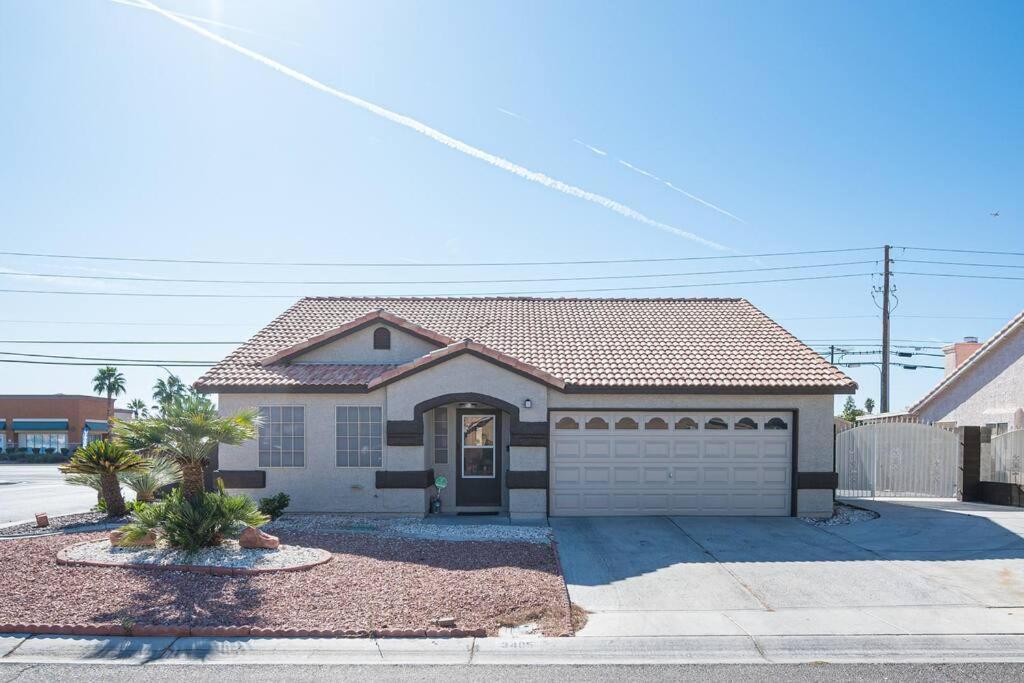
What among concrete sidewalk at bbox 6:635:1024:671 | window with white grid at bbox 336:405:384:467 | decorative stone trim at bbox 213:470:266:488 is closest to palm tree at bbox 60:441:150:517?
decorative stone trim at bbox 213:470:266:488

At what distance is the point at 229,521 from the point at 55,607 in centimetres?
293

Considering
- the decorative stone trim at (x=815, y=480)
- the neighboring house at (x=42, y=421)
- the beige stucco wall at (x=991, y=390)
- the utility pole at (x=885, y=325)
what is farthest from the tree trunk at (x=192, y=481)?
the neighboring house at (x=42, y=421)

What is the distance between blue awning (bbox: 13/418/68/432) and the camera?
180 ft

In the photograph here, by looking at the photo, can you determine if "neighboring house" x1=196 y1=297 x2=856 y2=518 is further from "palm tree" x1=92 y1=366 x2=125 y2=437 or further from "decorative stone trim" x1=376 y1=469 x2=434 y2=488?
"palm tree" x1=92 y1=366 x2=125 y2=437

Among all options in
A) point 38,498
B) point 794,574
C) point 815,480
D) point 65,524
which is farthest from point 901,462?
point 38,498

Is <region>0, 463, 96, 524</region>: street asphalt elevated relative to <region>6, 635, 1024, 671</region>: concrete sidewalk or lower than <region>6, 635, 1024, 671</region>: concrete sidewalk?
lower

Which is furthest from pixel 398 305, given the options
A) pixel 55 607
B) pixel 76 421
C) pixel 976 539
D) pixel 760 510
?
pixel 76 421

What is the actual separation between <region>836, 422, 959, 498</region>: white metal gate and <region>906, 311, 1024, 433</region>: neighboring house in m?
2.46

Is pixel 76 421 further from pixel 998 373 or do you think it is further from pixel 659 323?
pixel 998 373

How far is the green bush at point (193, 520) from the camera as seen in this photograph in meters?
11.1

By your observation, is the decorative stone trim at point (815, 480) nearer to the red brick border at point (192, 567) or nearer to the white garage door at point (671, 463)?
the white garage door at point (671, 463)

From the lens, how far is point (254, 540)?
11.4 m

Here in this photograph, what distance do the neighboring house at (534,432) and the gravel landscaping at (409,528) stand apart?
49 cm

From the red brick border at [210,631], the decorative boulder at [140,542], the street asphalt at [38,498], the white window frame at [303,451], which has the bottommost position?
the street asphalt at [38,498]
